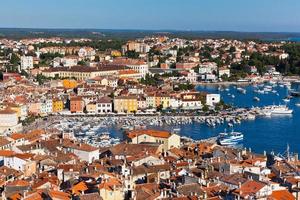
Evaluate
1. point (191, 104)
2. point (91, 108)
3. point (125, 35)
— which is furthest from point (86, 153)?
point (125, 35)

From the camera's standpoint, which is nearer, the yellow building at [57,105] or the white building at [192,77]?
the yellow building at [57,105]

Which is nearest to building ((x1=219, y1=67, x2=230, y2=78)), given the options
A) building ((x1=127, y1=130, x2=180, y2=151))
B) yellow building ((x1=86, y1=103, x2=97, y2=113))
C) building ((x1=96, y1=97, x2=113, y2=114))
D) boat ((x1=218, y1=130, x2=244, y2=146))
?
building ((x1=96, y1=97, x2=113, y2=114))

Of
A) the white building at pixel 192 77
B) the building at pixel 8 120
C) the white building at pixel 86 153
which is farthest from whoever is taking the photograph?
the white building at pixel 192 77

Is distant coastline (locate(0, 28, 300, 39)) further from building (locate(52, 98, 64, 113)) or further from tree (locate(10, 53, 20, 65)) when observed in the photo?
building (locate(52, 98, 64, 113))

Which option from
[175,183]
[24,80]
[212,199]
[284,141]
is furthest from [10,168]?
[24,80]

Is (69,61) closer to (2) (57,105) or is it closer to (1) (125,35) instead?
(2) (57,105)

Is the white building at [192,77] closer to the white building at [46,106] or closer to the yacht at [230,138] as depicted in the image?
the white building at [46,106]

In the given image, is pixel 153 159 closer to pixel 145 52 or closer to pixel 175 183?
pixel 175 183

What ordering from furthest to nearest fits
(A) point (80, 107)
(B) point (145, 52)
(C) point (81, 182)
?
(B) point (145, 52) → (A) point (80, 107) → (C) point (81, 182)

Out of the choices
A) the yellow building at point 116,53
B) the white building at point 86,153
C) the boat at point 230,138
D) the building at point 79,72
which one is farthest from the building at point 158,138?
the yellow building at point 116,53
